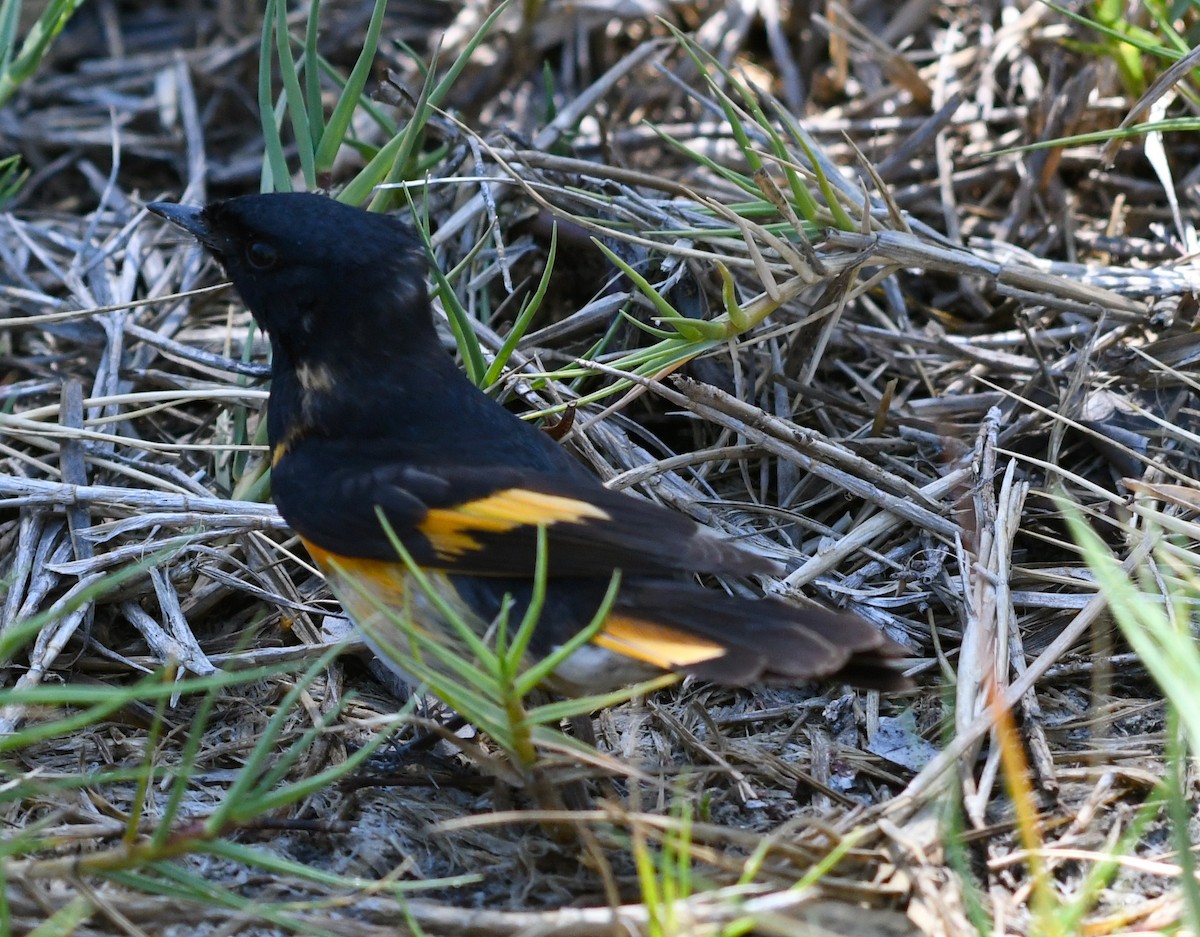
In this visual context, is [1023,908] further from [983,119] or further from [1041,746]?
[983,119]

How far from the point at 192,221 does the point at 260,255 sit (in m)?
0.27

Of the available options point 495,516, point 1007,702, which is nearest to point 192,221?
point 495,516

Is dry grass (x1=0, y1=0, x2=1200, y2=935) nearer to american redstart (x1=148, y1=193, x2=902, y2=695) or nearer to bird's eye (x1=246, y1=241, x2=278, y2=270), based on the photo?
american redstart (x1=148, y1=193, x2=902, y2=695)

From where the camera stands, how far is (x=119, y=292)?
413 cm

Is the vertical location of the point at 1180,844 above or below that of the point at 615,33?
below

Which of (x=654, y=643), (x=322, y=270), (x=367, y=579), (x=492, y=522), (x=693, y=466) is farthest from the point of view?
(x=693, y=466)

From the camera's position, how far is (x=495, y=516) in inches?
103

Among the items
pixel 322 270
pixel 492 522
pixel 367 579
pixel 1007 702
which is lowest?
pixel 1007 702

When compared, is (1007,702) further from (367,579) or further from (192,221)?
(192,221)

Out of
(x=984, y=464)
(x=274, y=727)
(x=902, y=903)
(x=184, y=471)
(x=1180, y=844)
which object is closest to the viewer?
(x=1180, y=844)

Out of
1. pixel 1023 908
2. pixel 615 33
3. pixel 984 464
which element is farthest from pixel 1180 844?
pixel 615 33

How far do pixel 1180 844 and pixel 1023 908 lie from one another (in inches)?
21.5

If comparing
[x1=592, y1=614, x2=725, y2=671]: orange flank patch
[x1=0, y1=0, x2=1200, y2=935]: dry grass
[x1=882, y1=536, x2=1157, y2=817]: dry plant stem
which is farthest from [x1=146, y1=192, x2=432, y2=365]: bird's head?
[x1=882, y1=536, x2=1157, y2=817]: dry plant stem

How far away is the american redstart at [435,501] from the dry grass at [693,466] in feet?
0.89
